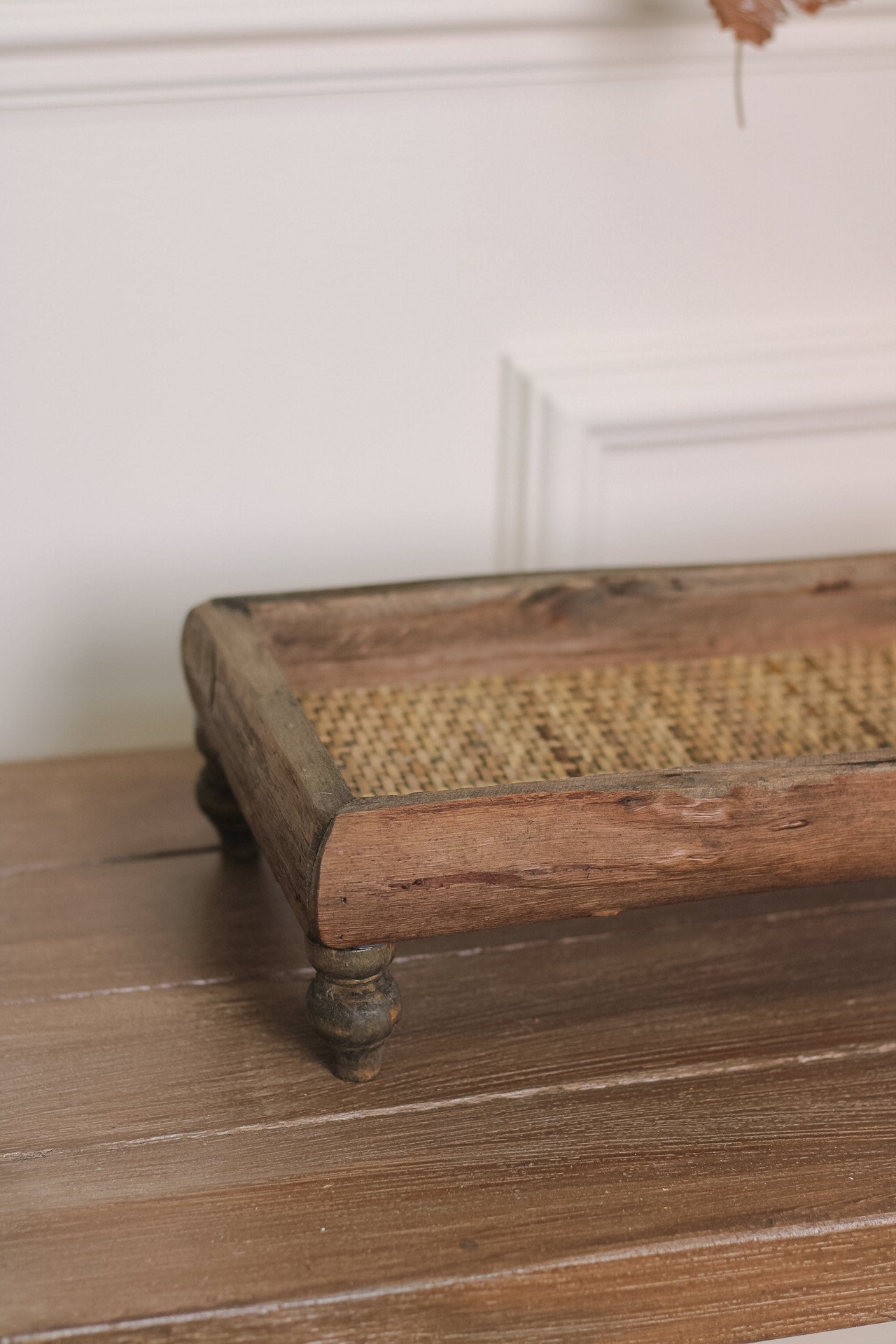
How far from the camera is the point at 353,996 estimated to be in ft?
2.09

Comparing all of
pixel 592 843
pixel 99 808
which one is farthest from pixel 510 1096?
pixel 99 808

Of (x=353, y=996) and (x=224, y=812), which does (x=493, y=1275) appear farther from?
(x=224, y=812)

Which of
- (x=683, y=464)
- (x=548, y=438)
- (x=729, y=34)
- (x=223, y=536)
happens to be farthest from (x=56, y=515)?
(x=729, y=34)

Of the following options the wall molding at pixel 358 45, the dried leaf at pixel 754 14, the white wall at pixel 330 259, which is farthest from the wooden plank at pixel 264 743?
the dried leaf at pixel 754 14

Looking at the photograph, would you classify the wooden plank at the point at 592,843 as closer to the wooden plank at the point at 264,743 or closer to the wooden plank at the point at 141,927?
the wooden plank at the point at 264,743

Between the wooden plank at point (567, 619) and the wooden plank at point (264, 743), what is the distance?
0.16 ft

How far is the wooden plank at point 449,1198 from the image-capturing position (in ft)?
1.87

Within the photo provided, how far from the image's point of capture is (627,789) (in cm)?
63

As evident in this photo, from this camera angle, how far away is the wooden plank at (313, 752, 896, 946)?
605 millimetres

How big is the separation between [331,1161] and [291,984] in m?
0.14

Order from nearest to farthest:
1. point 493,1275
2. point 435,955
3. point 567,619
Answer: point 493,1275 < point 435,955 < point 567,619

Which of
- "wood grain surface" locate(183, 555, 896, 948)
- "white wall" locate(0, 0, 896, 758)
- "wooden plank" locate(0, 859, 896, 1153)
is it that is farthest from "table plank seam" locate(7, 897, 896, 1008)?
"white wall" locate(0, 0, 896, 758)

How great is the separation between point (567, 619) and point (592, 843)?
11.2 inches

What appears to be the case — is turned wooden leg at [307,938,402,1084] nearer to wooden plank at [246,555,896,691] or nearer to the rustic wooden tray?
the rustic wooden tray
